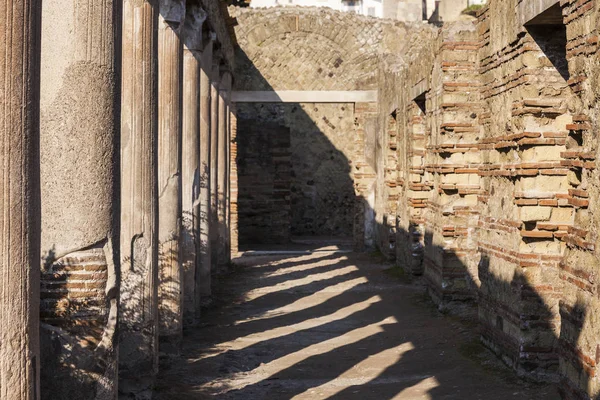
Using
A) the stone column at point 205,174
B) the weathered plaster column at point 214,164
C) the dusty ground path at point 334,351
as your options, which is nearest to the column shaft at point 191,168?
the dusty ground path at point 334,351

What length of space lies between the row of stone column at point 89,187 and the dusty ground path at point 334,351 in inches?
24.4

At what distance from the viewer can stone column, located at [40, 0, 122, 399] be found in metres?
4.50

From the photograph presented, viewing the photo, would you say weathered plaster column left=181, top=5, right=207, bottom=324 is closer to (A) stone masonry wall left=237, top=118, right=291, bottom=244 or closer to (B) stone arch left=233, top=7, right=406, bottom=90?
(B) stone arch left=233, top=7, right=406, bottom=90

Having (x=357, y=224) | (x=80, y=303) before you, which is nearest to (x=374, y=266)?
(x=357, y=224)

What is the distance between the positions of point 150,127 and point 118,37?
164cm

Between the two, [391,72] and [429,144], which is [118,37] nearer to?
[429,144]

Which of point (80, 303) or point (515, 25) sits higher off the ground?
point (515, 25)

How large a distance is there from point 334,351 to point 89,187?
4.23 meters

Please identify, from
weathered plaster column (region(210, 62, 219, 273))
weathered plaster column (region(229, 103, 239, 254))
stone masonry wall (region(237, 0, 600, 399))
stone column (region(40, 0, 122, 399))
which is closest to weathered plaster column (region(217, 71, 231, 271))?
weathered plaster column (region(210, 62, 219, 273))

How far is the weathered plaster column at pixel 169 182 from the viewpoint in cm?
781

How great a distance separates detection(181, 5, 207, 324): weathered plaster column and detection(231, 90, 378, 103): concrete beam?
769 cm

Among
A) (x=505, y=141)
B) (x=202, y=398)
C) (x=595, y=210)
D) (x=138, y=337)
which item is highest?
(x=505, y=141)

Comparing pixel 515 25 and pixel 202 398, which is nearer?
pixel 202 398

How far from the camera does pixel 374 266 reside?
1532 cm
